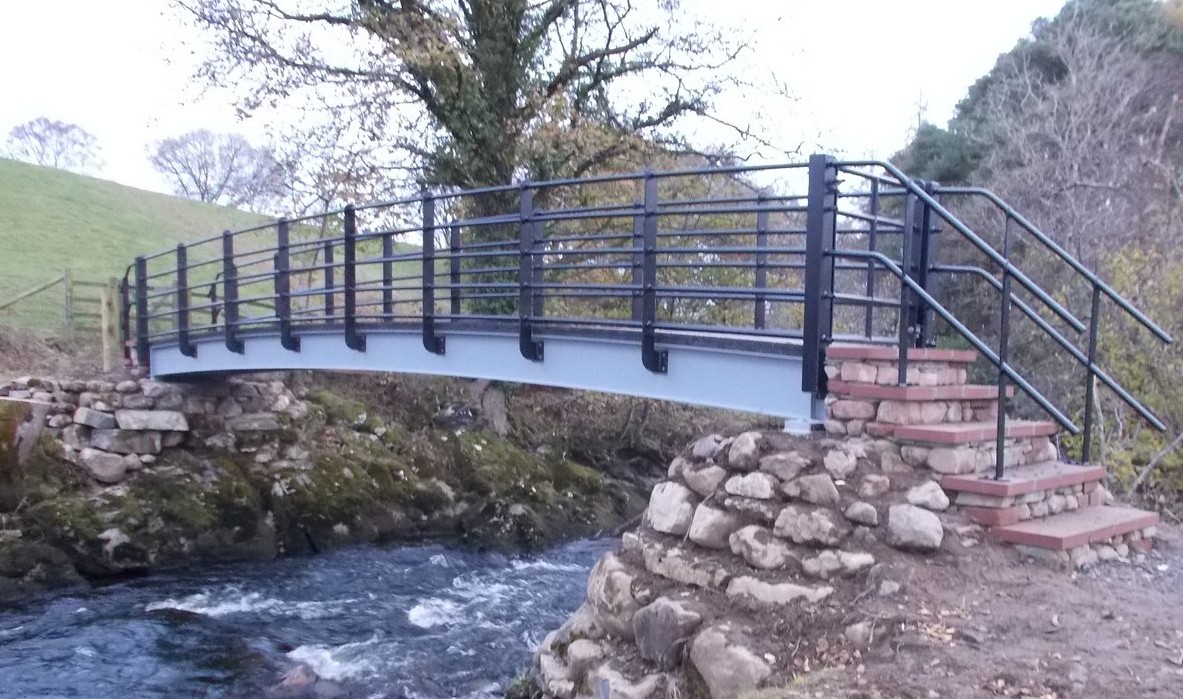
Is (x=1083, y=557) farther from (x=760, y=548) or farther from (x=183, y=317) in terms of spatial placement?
(x=183, y=317)

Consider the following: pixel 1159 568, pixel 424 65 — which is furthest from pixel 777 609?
pixel 424 65

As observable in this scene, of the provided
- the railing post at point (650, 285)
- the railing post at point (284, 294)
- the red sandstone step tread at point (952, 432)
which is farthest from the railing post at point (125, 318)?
the red sandstone step tread at point (952, 432)

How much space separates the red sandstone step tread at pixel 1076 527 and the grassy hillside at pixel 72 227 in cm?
1610

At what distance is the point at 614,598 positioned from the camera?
496 cm

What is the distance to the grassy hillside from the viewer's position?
19000mm

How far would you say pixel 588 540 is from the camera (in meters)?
12.5

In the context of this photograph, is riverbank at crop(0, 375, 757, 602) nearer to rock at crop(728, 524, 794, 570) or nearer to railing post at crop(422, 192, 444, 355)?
railing post at crop(422, 192, 444, 355)

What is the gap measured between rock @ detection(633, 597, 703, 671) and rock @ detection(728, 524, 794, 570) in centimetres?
42

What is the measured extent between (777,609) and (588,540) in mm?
8453

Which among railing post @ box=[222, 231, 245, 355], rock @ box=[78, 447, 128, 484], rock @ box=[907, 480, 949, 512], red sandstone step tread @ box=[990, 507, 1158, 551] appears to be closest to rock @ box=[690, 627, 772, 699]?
rock @ box=[907, 480, 949, 512]

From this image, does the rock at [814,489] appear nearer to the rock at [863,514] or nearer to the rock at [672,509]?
the rock at [863,514]

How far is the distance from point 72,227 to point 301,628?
2245cm

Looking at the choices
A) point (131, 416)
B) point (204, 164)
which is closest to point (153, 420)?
point (131, 416)

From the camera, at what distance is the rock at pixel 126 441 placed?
1113 cm
